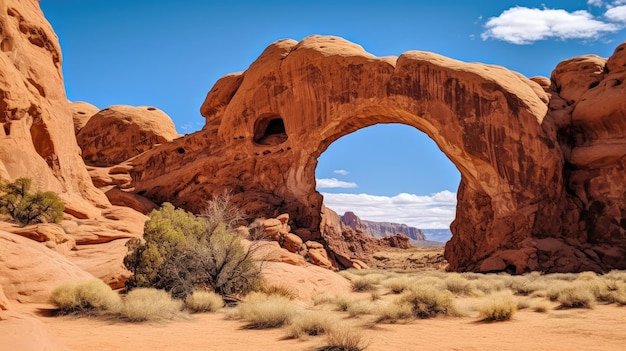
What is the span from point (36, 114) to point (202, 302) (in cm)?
1199

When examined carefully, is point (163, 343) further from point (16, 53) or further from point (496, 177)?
point (496, 177)

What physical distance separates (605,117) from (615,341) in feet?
59.9

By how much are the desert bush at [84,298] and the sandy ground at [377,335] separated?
36 centimetres

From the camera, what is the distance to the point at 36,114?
17.8m

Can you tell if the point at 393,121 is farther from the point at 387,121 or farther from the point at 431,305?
the point at 431,305

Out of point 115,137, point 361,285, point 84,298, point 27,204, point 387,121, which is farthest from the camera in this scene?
point 115,137

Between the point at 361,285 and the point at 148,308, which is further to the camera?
the point at 361,285

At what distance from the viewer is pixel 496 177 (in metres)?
22.8

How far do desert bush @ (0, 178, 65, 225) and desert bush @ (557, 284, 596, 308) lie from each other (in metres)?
Answer: 13.6

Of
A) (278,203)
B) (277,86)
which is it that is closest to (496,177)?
(278,203)

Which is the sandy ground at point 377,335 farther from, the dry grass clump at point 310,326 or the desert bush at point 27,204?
the desert bush at point 27,204

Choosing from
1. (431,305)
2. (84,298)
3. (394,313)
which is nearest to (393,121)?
(431,305)

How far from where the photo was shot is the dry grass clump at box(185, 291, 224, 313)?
32.2ft

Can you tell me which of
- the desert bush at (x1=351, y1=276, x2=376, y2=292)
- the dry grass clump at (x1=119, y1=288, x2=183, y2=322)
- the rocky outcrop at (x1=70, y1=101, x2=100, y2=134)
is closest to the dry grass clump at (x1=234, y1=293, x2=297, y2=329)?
the dry grass clump at (x1=119, y1=288, x2=183, y2=322)
